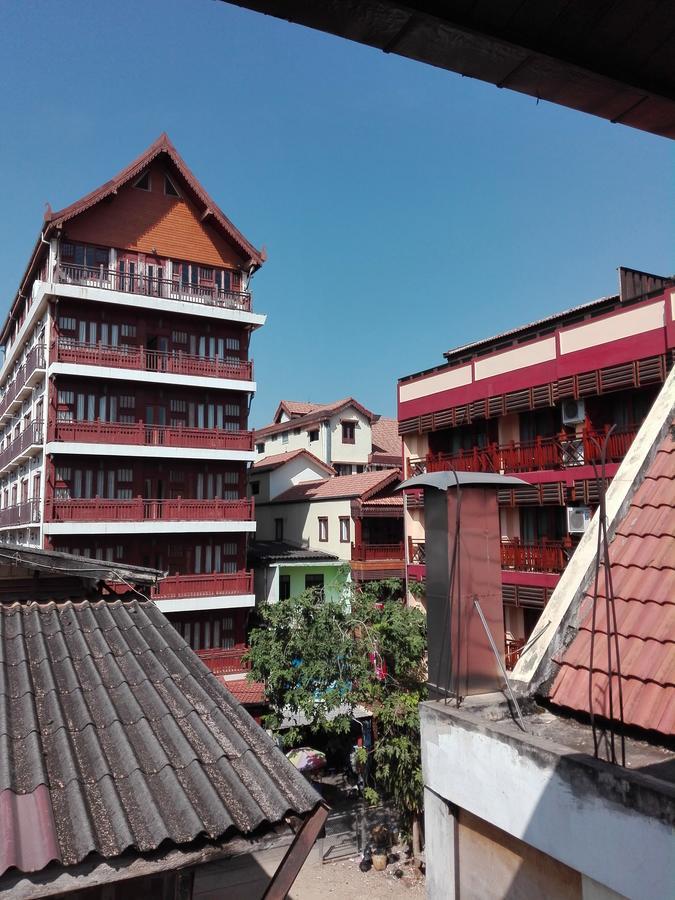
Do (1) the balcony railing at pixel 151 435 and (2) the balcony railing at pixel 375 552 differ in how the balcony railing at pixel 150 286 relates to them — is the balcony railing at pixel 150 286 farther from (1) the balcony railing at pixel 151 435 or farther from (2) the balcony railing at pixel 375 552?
(2) the balcony railing at pixel 375 552

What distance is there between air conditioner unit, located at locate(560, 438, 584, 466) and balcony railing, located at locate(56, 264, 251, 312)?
1418 centimetres

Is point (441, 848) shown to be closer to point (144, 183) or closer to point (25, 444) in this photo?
point (25, 444)

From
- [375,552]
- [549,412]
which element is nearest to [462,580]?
[549,412]

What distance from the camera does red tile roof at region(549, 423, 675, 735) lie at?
10.2 ft

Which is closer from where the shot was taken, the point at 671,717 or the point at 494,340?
the point at 671,717

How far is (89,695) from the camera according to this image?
4750 millimetres

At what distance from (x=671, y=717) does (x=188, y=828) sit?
2.41 m

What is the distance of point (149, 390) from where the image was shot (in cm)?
2572

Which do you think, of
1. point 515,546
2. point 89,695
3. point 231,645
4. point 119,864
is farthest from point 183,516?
point 119,864

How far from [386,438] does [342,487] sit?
47.8 feet

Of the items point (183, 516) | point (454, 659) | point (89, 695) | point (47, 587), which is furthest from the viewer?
point (183, 516)

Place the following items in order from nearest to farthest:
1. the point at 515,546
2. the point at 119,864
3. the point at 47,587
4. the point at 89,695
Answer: the point at 119,864, the point at 89,695, the point at 47,587, the point at 515,546

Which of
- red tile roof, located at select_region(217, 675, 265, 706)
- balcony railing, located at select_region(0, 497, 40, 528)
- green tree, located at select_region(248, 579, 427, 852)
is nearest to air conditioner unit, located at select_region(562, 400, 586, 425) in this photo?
green tree, located at select_region(248, 579, 427, 852)

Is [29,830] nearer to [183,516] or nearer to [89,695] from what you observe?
[89,695]
